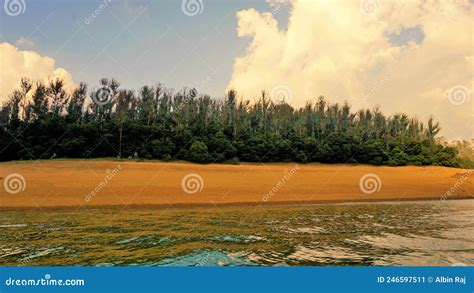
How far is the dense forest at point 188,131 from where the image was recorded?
1857 inches

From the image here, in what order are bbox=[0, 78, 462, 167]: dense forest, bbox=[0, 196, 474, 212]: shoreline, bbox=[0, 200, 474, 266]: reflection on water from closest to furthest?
1. bbox=[0, 200, 474, 266]: reflection on water
2. bbox=[0, 196, 474, 212]: shoreline
3. bbox=[0, 78, 462, 167]: dense forest

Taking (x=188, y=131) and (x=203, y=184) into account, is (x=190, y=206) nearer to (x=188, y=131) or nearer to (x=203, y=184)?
(x=203, y=184)

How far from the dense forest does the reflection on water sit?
2687cm

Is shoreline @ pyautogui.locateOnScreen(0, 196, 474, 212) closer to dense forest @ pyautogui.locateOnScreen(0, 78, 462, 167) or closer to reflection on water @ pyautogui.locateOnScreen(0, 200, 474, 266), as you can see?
reflection on water @ pyautogui.locateOnScreen(0, 200, 474, 266)

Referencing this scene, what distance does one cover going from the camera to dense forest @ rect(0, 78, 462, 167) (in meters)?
47.2

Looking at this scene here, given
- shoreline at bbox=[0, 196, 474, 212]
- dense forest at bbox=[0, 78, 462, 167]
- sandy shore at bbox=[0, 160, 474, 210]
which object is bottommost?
shoreline at bbox=[0, 196, 474, 212]

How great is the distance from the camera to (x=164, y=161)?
4538 centimetres

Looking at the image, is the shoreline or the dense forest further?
the dense forest

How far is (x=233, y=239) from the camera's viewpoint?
530 inches

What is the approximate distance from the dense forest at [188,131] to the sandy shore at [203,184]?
12.7 feet

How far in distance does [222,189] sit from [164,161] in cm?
1658

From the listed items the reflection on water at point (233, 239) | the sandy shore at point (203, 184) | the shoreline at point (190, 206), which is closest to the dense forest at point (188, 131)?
the sandy shore at point (203, 184)

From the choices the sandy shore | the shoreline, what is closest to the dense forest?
the sandy shore

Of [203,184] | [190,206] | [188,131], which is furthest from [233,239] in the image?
[188,131]
